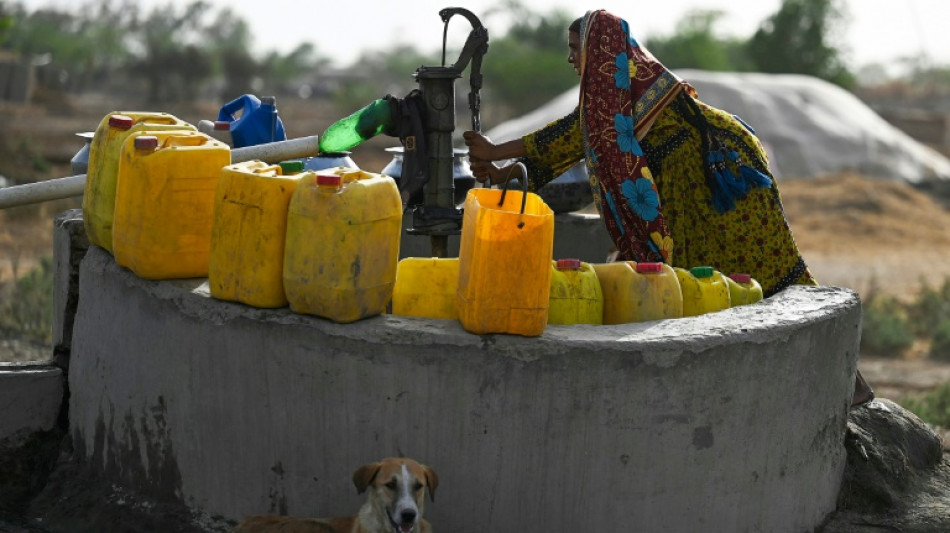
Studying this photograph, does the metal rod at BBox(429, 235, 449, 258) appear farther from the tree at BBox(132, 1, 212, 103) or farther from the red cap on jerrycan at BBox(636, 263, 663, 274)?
the tree at BBox(132, 1, 212, 103)

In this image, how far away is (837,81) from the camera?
32469 mm

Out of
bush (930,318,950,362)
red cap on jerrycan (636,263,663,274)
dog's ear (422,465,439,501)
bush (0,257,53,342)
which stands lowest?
bush (930,318,950,362)

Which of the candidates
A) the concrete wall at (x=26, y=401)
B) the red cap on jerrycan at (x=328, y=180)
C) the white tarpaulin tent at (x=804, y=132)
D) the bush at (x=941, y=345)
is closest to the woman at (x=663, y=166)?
the red cap on jerrycan at (x=328, y=180)

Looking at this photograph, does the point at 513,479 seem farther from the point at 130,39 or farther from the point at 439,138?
the point at 130,39

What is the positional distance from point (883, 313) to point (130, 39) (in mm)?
53185

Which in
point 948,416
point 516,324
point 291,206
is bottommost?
point 948,416

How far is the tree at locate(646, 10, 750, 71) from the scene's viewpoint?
39.2 metres

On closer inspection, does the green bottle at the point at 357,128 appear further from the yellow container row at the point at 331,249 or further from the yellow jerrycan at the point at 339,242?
the yellow jerrycan at the point at 339,242

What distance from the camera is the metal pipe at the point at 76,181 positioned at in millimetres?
4523

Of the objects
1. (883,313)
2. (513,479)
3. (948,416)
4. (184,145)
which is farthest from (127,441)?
(883,313)

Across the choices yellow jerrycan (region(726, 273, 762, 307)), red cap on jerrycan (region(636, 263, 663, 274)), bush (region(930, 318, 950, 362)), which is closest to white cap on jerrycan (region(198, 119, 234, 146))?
red cap on jerrycan (region(636, 263, 663, 274))

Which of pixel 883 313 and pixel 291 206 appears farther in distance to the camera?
pixel 883 313

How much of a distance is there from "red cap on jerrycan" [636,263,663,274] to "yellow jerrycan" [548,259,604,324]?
132mm

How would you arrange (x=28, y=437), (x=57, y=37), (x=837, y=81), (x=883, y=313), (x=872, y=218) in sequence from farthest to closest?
1. (x=57, y=37)
2. (x=837, y=81)
3. (x=872, y=218)
4. (x=883, y=313)
5. (x=28, y=437)
